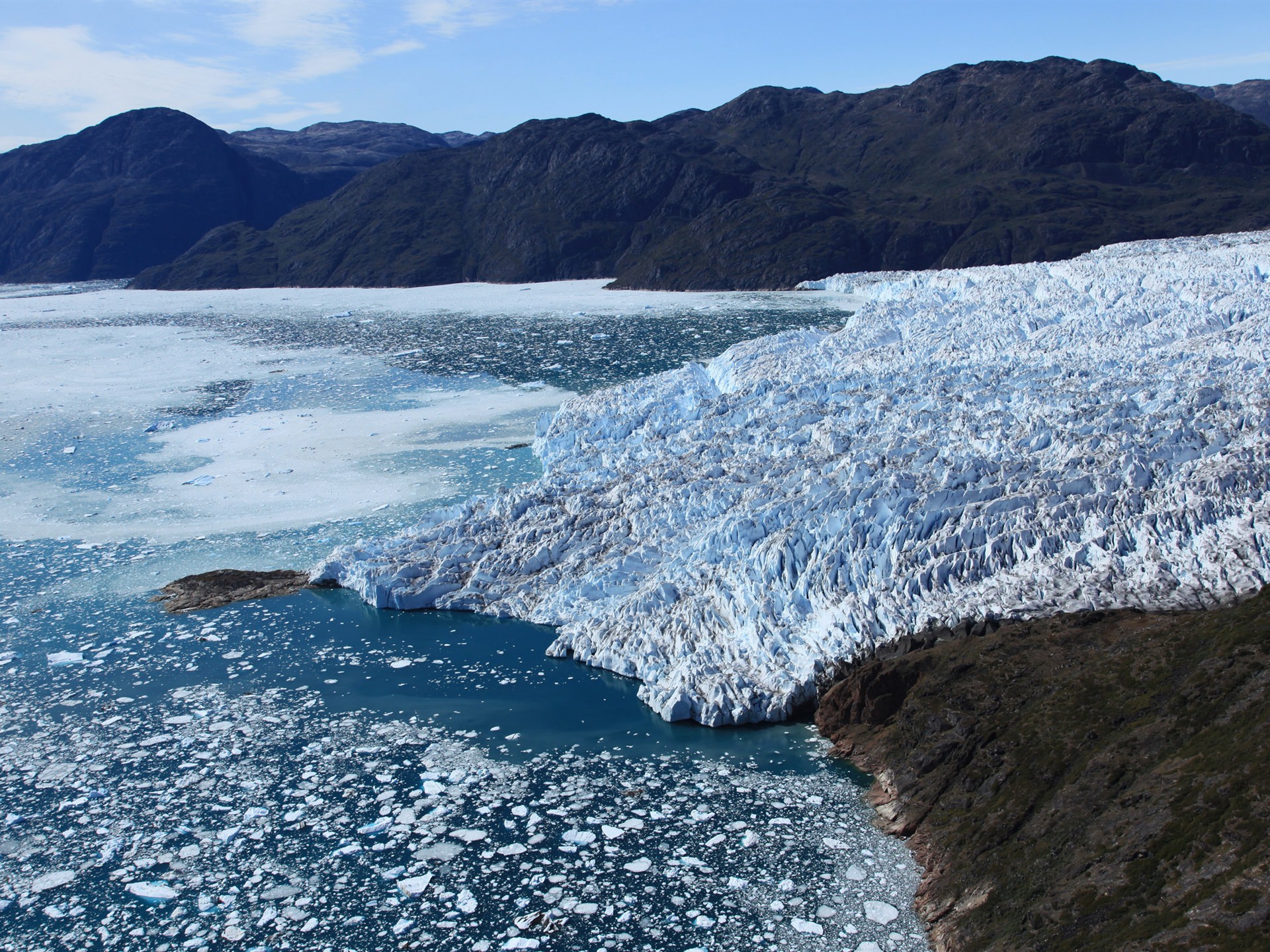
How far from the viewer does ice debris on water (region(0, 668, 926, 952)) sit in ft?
30.5

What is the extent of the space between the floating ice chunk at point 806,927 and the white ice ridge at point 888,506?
3871mm

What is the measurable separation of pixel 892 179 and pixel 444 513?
103 metres

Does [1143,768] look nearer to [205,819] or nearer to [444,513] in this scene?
[205,819]

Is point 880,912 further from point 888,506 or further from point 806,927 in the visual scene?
point 888,506

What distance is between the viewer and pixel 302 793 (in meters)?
11.6

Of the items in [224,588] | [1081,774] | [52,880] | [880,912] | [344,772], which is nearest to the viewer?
[880,912]

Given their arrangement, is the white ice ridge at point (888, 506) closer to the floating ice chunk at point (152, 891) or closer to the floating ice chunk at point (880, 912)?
the floating ice chunk at point (880, 912)

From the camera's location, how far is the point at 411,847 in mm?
10531

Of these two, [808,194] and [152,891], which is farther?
[808,194]

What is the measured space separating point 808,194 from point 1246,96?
14519cm

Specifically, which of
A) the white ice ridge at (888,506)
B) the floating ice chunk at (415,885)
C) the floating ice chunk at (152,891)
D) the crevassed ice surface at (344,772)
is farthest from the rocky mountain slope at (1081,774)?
the floating ice chunk at (152,891)

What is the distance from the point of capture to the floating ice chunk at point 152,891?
9930 mm

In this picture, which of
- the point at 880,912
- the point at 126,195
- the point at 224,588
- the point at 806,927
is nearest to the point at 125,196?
the point at 126,195

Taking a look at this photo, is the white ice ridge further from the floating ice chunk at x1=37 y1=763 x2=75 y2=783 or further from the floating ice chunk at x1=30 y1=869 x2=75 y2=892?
the floating ice chunk at x1=30 y1=869 x2=75 y2=892
